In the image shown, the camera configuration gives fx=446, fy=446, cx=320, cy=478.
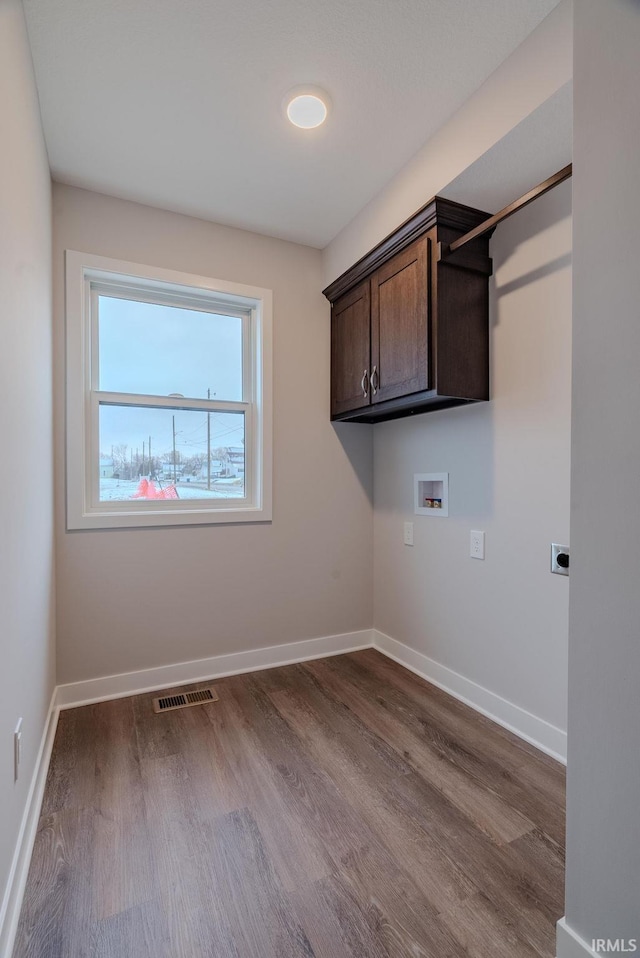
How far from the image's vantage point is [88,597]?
7.70ft

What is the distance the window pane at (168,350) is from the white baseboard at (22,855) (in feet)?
5.81

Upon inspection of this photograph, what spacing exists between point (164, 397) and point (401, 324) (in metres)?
1.39

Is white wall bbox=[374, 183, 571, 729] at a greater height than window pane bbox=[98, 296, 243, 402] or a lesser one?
lesser

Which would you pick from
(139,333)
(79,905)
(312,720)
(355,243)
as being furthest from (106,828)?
(355,243)

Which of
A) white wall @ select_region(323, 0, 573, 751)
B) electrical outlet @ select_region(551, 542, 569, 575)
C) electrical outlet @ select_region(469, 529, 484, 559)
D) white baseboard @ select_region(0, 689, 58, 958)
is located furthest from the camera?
electrical outlet @ select_region(469, 529, 484, 559)

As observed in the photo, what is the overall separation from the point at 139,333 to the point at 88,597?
1.49 m

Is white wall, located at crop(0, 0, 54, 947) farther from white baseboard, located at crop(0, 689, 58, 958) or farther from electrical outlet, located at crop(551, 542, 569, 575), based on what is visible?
electrical outlet, located at crop(551, 542, 569, 575)

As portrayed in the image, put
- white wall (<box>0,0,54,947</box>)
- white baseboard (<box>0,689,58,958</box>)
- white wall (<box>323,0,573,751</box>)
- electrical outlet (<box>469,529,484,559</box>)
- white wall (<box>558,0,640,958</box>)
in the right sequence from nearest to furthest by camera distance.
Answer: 1. white wall (<box>558,0,640,958</box>)
2. white baseboard (<box>0,689,58,958</box>)
3. white wall (<box>0,0,54,947</box>)
4. white wall (<box>323,0,573,751</box>)
5. electrical outlet (<box>469,529,484,559</box>)

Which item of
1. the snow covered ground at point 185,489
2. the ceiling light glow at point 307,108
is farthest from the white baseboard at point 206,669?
the ceiling light glow at point 307,108

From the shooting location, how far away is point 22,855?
1.30 metres

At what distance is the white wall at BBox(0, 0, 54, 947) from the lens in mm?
1202

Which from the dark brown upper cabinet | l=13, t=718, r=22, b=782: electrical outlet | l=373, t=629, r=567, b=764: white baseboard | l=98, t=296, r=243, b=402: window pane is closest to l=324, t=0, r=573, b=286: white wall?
the dark brown upper cabinet

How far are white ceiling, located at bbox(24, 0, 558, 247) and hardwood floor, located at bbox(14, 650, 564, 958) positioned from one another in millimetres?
2681

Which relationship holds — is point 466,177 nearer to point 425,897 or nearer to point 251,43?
point 251,43
